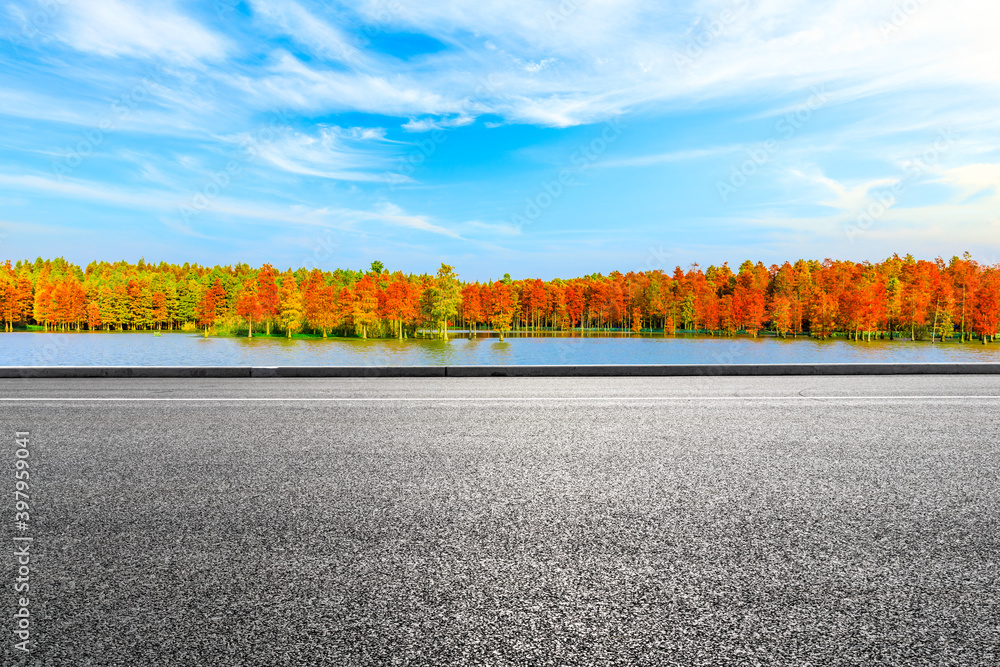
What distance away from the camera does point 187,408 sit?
30.9 ft

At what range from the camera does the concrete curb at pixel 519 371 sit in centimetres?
1443

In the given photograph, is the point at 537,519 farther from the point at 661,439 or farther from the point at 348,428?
the point at 348,428

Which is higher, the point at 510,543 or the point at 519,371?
the point at 519,371

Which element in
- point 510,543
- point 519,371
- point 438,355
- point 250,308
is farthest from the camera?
point 250,308

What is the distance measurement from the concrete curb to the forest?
82953 millimetres

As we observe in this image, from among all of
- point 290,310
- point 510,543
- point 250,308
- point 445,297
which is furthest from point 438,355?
point 250,308

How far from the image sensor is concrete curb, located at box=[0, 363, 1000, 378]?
14430mm

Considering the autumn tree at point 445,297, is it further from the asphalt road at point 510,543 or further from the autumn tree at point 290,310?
the asphalt road at point 510,543

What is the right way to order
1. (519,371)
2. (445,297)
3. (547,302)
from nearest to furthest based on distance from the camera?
(519,371) → (445,297) → (547,302)

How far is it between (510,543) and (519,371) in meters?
11.2

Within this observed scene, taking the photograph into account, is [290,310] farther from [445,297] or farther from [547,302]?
[547,302]

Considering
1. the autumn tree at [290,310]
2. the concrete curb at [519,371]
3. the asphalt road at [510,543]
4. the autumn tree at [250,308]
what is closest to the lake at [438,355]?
the concrete curb at [519,371]

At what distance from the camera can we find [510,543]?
3.75 metres

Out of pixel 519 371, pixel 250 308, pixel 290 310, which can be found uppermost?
pixel 250 308
